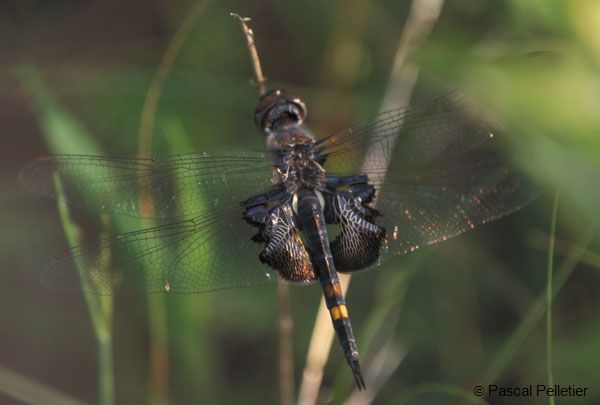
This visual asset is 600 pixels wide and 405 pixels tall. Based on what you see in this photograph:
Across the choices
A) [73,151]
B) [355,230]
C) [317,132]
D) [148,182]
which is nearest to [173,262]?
[148,182]

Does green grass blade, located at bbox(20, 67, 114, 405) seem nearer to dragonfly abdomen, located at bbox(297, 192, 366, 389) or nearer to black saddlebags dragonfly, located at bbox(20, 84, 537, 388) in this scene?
black saddlebags dragonfly, located at bbox(20, 84, 537, 388)

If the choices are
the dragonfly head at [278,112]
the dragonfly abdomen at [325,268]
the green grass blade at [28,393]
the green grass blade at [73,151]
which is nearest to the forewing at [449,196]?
the dragonfly abdomen at [325,268]

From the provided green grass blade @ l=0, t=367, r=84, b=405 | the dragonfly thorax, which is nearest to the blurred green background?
green grass blade @ l=0, t=367, r=84, b=405

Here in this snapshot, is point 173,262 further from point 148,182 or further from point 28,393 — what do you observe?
point 28,393

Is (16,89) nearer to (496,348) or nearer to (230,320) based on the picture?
(230,320)

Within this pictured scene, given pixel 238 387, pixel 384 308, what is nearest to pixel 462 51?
pixel 384 308
